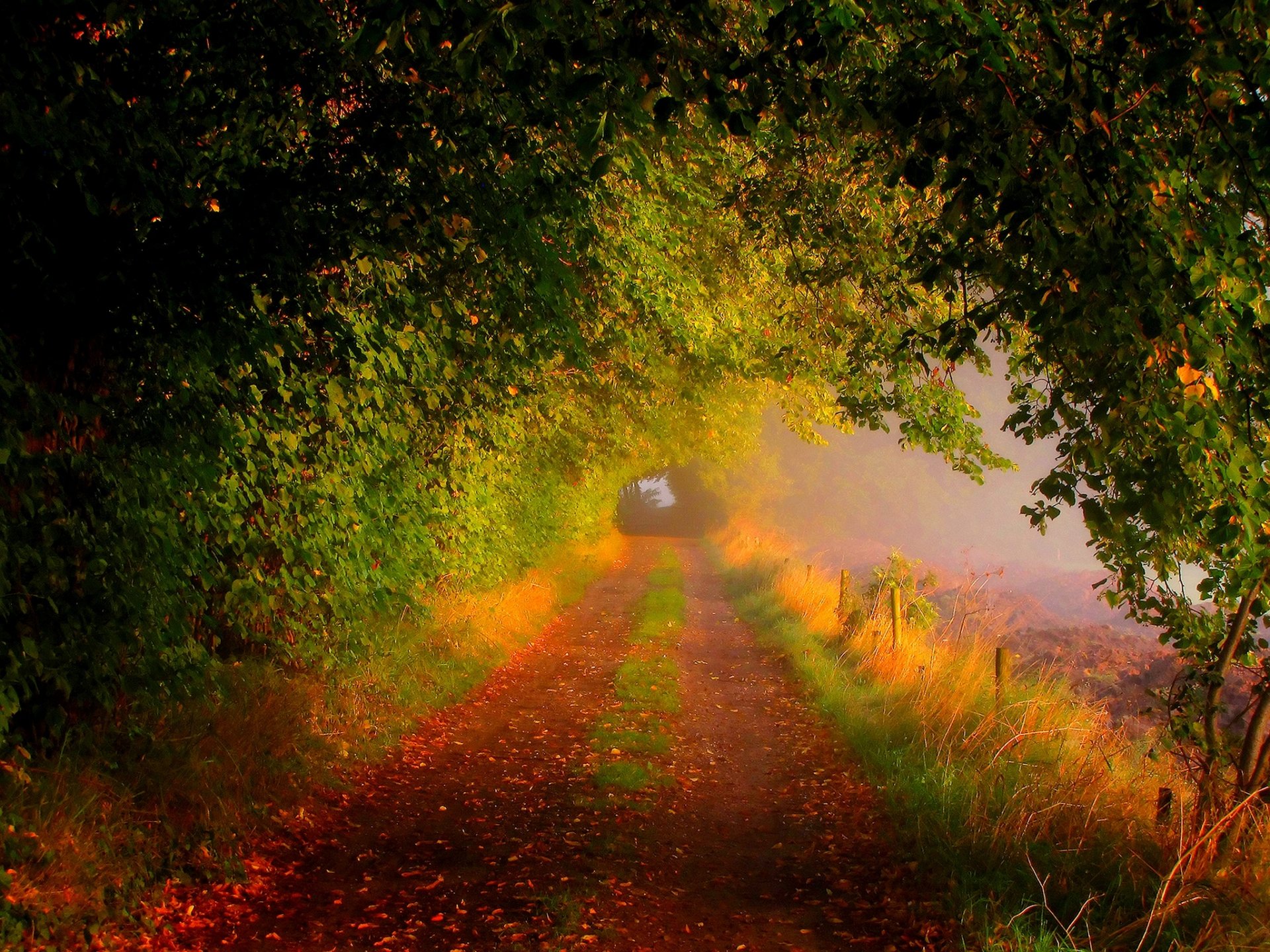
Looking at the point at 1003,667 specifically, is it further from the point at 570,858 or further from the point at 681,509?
the point at 681,509

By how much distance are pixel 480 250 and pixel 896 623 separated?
9.49 meters

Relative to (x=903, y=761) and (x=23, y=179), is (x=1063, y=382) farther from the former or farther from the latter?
(x=23, y=179)

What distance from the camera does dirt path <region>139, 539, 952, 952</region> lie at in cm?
509

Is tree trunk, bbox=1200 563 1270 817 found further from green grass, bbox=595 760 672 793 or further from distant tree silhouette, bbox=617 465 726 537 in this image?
distant tree silhouette, bbox=617 465 726 537

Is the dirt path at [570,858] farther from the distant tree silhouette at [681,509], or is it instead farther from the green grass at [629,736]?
the distant tree silhouette at [681,509]

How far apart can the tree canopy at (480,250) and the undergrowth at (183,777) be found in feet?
1.66

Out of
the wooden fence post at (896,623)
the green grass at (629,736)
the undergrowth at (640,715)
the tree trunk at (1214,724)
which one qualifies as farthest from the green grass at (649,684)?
the tree trunk at (1214,724)

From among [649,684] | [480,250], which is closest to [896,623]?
[649,684]

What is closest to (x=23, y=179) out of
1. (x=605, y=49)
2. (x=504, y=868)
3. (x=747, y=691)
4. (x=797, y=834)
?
(x=605, y=49)

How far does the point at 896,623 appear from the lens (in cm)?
1267

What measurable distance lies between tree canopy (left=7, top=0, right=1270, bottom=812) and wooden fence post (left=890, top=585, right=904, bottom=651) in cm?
531

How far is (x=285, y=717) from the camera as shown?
725 centimetres

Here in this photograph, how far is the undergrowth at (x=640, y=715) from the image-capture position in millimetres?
8070

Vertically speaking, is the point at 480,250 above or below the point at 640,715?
above
